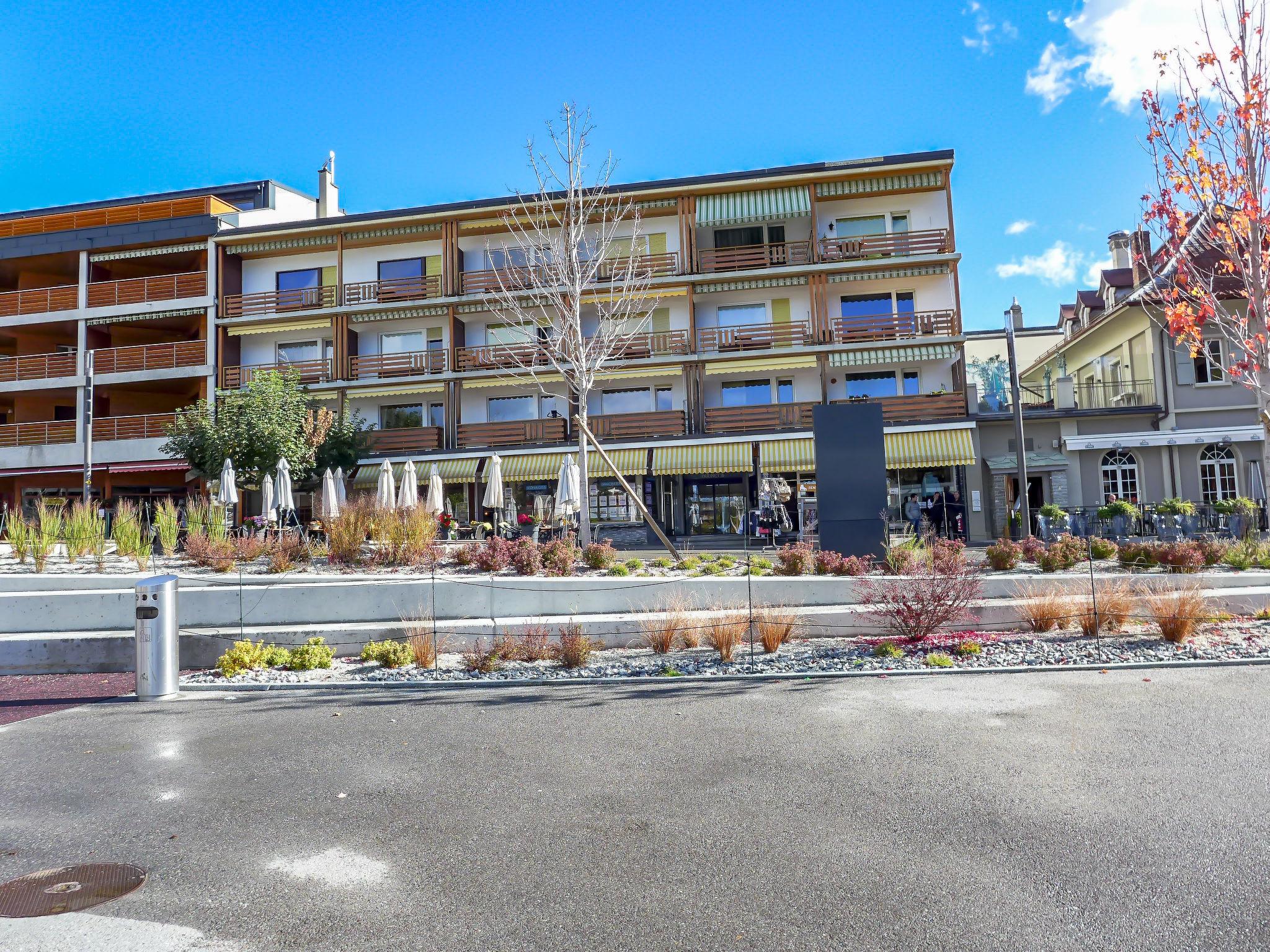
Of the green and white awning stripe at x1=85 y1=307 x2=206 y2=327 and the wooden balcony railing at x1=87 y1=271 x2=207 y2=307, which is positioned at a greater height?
the wooden balcony railing at x1=87 y1=271 x2=207 y2=307

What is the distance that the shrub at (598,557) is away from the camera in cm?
1412

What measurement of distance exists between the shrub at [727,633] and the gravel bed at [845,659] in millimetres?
121

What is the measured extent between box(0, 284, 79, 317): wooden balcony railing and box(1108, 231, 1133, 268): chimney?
43164 millimetres

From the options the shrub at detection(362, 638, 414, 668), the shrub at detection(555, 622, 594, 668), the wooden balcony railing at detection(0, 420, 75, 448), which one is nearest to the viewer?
the shrub at detection(555, 622, 594, 668)

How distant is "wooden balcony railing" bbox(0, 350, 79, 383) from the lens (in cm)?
3344

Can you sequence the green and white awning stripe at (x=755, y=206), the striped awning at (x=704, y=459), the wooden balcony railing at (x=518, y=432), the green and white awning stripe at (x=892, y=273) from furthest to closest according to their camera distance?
the wooden balcony railing at (x=518, y=432) < the green and white awning stripe at (x=755, y=206) < the green and white awning stripe at (x=892, y=273) < the striped awning at (x=704, y=459)

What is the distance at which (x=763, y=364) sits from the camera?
28.8 meters

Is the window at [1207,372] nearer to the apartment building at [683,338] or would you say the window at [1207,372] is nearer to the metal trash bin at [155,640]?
the apartment building at [683,338]

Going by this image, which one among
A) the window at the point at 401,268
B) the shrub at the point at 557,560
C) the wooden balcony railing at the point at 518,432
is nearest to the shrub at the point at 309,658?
the shrub at the point at 557,560

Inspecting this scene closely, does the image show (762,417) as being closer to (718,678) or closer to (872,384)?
(872,384)

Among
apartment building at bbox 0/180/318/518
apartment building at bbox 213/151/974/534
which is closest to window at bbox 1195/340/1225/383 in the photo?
apartment building at bbox 213/151/974/534

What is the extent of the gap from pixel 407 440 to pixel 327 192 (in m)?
13.3

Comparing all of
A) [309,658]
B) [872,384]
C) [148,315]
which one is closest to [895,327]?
[872,384]

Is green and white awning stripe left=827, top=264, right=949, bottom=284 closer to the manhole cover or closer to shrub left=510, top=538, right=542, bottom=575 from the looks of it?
shrub left=510, top=538, right=542, bottom=575
